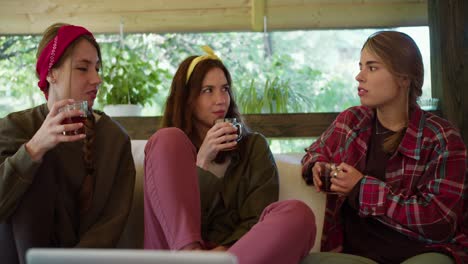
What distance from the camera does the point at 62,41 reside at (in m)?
2.01

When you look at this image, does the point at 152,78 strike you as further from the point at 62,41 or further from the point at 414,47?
the point at 414,47

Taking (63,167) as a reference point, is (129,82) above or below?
above

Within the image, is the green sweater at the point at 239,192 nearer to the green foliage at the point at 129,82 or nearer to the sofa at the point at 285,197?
the sofa at the point at 285,197

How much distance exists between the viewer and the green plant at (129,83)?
10.6 feet

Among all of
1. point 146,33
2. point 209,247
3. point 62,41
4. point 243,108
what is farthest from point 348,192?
point 146,33

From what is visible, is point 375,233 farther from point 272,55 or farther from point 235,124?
point 272,55


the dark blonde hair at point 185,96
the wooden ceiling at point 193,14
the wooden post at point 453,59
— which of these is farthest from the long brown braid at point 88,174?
Result: the wooden post at point 453,59

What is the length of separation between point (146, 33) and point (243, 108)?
82 cm

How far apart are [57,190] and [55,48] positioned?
0.48 metres

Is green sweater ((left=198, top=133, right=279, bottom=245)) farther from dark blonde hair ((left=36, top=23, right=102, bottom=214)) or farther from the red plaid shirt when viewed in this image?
dark blonde hair ((left=36, top=23, right=102, bottom=214))

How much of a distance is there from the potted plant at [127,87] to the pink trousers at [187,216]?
1.37m

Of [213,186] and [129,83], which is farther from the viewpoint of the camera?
[129,83]

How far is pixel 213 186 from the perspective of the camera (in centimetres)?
203

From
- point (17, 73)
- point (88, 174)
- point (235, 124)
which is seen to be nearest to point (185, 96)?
point (235, 124)
